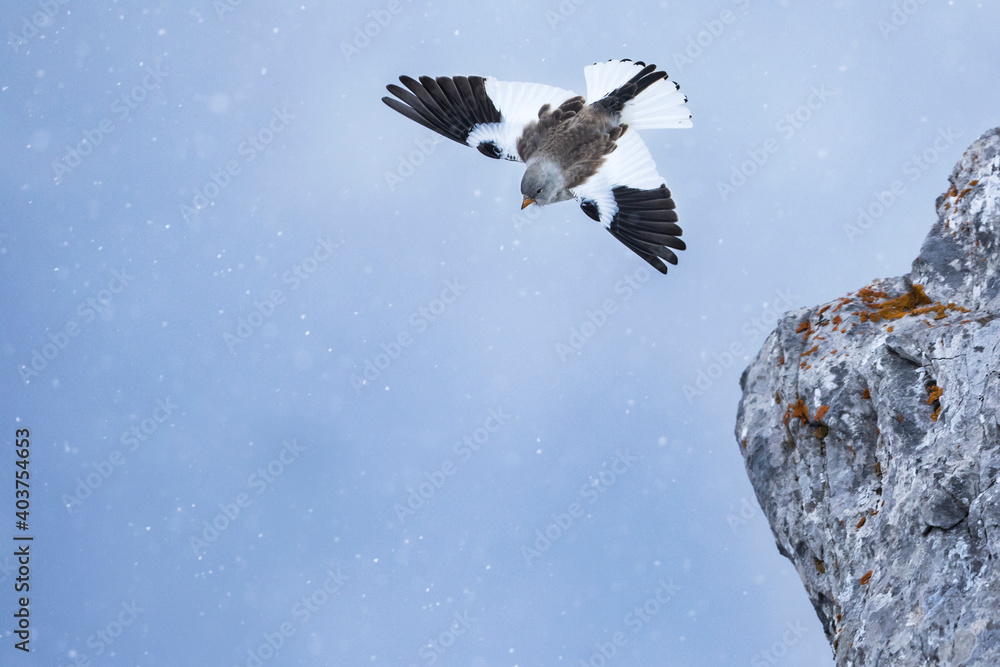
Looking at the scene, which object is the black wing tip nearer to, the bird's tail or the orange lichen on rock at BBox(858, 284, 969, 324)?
the bird's tail

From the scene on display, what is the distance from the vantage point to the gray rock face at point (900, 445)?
18.7 ft

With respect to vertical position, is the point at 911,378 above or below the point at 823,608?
above

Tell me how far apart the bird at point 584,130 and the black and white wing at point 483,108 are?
0.05 feet

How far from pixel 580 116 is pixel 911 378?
632 cm

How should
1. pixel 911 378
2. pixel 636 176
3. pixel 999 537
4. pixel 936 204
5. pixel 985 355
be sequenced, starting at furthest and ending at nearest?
pixel 636 176
pixel 936 204
pixel 911 378
pixel 985 355
pixel 999 537

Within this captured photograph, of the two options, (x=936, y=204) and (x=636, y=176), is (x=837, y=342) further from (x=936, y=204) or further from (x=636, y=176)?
(x=636, y=176)

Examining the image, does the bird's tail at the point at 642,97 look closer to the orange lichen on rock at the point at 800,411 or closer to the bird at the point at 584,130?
the bird at the point at 584,130

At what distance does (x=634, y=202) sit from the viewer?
11000 millimetres

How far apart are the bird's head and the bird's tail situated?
4.22 feet

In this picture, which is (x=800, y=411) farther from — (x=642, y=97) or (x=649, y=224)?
(x=642, y=97)

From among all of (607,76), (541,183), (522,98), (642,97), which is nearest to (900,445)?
(541,183)

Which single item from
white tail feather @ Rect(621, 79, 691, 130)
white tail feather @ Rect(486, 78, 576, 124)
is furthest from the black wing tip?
white tail feather @ Rect(486, 78, 576, 124)

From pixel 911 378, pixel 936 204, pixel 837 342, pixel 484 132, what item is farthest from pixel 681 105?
pixel 911 378

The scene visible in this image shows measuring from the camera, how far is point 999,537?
17.6 ft
